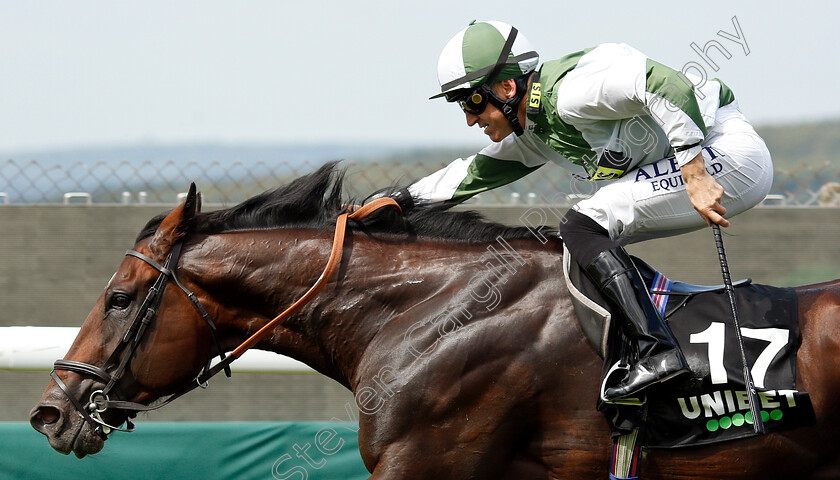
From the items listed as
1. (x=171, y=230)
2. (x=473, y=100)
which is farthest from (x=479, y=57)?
(x=171, y=230)

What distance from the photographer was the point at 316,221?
10.7ft

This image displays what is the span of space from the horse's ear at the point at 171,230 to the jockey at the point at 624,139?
101 cm

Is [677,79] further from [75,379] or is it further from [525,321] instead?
[75,379]

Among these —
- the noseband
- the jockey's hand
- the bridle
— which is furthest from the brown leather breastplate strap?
the jockey's hand

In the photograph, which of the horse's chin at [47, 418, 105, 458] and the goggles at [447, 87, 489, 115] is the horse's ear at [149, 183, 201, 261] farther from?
the goggles at [447, 87, 489, 115]

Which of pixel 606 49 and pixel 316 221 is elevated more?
pixel 606 49

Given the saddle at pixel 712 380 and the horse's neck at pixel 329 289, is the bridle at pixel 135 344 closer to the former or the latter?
the horse's neck at pixel 329 289

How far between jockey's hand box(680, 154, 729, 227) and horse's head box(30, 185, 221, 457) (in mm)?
1699

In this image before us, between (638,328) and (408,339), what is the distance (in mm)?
775

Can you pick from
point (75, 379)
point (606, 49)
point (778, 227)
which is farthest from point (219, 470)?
point (778, 227)

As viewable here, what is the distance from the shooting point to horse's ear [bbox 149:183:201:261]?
3.09 metres

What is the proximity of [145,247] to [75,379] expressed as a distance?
521 mm

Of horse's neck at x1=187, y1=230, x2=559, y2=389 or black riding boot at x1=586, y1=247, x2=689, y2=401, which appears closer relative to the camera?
black riding boot at x1=586, y1=247, x2=689, y2=401

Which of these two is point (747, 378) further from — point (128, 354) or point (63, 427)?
point (63, 427)
